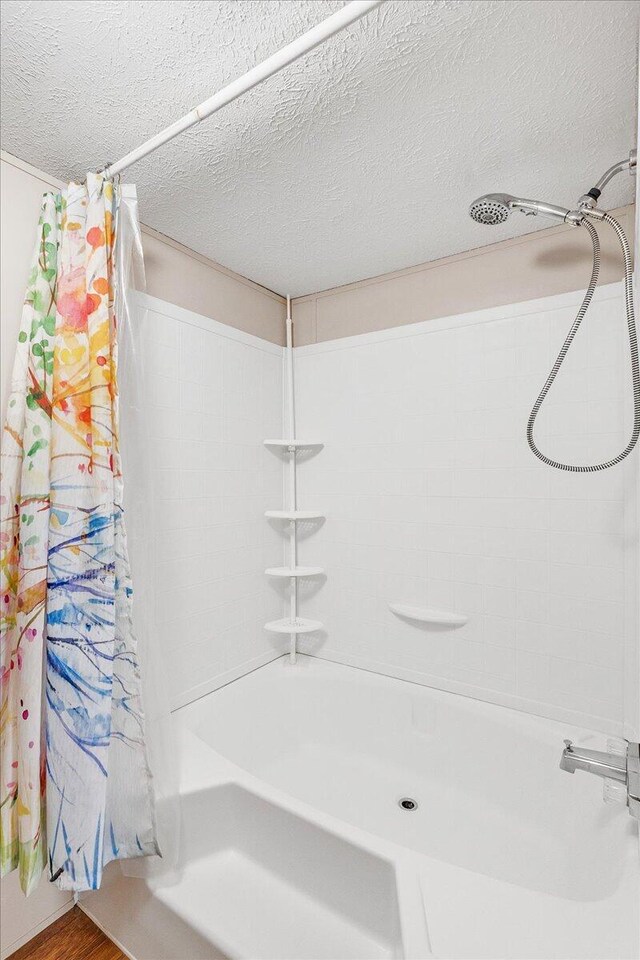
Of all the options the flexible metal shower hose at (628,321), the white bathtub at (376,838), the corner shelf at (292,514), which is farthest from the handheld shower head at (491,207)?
the white bathtub at (376,838)

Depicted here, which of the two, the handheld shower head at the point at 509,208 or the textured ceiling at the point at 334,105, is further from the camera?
the handheld shower head at the point at 509,208

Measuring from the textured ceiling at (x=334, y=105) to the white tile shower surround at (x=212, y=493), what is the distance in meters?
0.49

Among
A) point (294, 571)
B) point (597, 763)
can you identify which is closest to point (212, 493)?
point (294, 571)

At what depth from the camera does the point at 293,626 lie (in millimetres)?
2201

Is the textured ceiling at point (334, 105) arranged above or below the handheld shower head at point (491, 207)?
above

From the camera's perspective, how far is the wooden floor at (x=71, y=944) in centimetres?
138

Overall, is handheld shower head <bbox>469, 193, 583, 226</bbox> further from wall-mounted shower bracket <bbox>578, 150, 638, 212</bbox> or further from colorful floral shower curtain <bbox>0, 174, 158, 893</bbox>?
colorful floral shower curtain <bbox>0, 174, 158, 893</bbox>

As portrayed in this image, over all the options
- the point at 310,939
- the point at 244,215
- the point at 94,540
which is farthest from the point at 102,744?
the point at 244,215

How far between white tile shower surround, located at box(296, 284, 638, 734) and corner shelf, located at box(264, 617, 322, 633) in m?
0.09

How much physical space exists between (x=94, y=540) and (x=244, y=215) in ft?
3.89

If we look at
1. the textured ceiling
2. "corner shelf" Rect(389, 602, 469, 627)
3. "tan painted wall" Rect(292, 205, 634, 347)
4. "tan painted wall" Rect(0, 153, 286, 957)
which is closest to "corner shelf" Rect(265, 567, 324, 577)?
"corner shelf" Rect(389, 602, 469, 627)

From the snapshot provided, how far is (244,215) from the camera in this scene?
1685mm

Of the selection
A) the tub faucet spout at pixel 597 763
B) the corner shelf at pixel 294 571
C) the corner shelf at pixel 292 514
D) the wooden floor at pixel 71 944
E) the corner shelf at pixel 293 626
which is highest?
the corner shelf at pixel 292 514

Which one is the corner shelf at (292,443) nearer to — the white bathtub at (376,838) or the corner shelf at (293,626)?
the corner shelf at (293,626)
